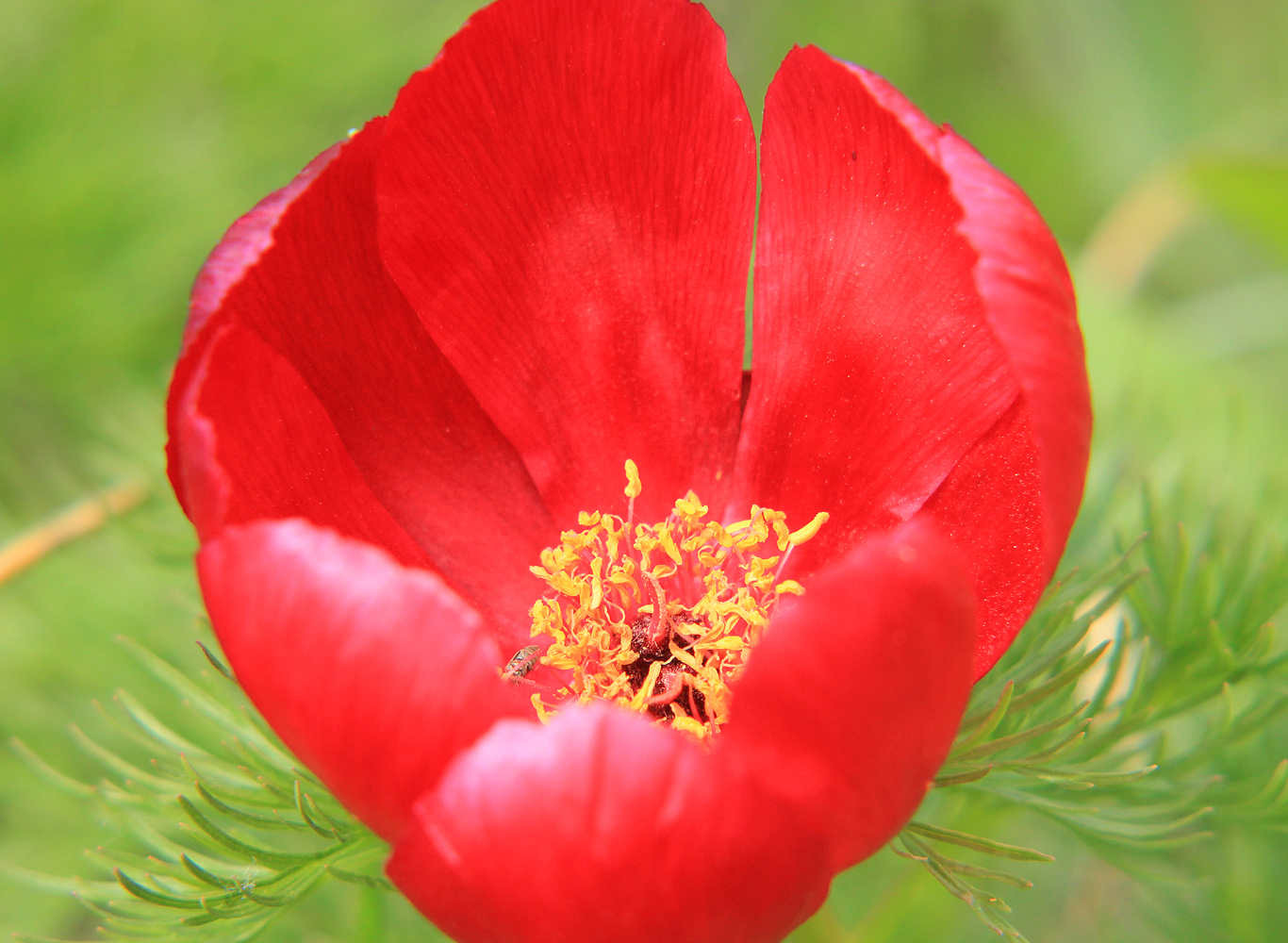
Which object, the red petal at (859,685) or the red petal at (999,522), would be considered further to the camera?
the red petal at (999,522)

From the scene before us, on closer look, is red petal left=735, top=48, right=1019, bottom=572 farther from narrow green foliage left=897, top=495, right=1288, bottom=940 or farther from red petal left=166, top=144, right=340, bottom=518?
red petal left=166, top=144, right=340, bottom=518

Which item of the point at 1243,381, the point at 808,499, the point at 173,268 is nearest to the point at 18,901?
the point at 173,268

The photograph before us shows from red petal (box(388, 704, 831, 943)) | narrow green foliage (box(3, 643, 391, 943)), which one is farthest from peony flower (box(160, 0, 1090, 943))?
narrow green foliage (box(3, 643, 391, 943))

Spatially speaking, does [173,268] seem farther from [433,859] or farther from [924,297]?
[433,859]

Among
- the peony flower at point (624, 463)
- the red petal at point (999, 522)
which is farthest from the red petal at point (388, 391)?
the red petal at point (999, 522)

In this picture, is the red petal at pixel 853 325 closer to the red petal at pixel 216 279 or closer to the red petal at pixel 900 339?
the red petal at pixel 900 339

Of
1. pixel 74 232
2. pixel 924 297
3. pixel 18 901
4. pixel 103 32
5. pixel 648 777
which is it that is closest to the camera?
pixel 648 777

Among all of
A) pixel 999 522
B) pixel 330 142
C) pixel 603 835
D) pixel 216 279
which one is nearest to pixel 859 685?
pixel 603 835
